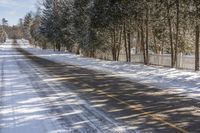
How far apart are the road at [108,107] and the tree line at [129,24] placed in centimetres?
1052

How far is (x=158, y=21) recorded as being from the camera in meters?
34.6

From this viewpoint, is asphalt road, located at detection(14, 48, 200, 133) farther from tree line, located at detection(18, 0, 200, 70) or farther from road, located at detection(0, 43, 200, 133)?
tree line, located at detection(18, 0, 200, 70)

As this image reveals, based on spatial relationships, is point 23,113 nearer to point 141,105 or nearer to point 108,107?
point 108,107

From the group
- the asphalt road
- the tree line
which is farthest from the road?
the tree line

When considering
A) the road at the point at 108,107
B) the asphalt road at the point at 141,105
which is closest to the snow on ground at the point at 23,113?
the road at the point at 108,107

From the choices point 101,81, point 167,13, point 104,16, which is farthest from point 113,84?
point 104,16

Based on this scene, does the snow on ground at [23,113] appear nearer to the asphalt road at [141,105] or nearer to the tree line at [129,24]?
the asphalt road at [141,105]

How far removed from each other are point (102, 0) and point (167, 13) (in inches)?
351

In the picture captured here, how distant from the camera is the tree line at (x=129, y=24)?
92.1 feet

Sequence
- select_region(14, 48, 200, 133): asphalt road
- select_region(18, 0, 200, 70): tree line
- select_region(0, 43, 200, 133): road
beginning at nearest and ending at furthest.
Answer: select_region(0, 43, 200, 133): road → select_region(14, 48, 200, 133): asphalt road → select_region(18, 0, 200, 70): tree line

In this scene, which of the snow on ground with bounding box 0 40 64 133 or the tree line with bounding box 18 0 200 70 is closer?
the snow on ground with bounding box 0 40 64 133

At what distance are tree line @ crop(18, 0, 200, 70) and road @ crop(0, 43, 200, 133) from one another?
10524mm

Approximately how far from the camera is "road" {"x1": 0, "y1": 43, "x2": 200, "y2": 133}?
31.9 feet

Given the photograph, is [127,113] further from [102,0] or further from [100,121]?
[102,0]
